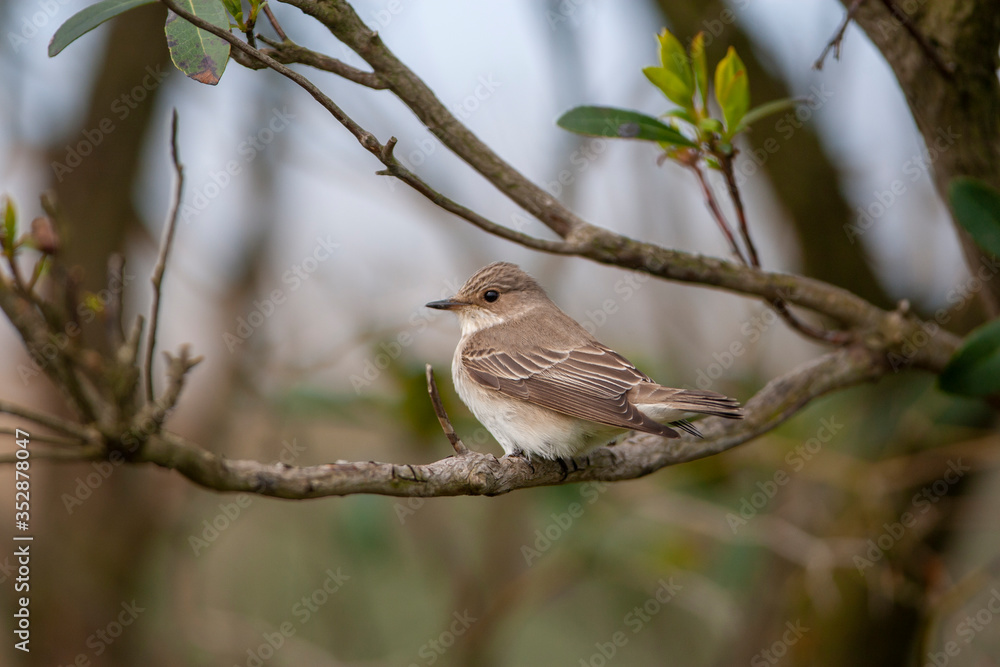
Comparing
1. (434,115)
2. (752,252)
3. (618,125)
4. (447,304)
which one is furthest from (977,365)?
(447,304)

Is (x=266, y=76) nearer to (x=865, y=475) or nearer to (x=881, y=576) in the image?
(x=865, y=475)

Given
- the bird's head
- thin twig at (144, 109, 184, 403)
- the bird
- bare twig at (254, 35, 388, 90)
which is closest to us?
thin twig at (144, 109, 184, 403)

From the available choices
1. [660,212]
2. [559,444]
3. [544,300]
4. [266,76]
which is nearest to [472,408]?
[559,444]

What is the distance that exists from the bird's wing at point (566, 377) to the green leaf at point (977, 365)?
1.18m

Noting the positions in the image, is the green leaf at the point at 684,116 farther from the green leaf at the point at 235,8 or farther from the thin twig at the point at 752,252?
the green leaf at the point at 235,8

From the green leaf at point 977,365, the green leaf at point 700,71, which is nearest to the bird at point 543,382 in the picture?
the green leaf at point 977,365

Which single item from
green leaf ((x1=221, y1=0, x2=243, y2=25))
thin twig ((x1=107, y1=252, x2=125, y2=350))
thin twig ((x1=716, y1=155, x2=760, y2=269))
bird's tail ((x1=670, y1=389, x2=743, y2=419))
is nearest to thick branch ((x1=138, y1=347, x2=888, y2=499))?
bird's tail ((x1=670, y1=389, x2=743, y2=419))

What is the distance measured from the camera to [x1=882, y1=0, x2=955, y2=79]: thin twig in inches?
97.1

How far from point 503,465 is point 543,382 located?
49.7 inches

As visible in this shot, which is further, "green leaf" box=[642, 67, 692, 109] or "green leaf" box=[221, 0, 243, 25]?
"green leaf" box=[642, 67, 692, 109]

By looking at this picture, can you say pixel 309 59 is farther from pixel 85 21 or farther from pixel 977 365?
pixel 977 365

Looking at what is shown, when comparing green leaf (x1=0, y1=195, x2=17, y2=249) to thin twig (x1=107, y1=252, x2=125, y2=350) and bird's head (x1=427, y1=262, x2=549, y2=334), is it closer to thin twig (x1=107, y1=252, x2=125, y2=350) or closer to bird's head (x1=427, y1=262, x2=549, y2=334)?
thin twig (x1=107, y1=252, x2=125, y2=350)

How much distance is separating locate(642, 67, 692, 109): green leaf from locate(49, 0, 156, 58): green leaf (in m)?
1.65

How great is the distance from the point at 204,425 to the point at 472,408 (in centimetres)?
296
